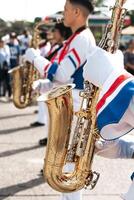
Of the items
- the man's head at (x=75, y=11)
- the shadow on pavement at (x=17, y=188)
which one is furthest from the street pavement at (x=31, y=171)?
the man's head at (x=75, y=11)

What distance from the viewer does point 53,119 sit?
9.30ft

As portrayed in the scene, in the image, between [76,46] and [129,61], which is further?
[129,61]

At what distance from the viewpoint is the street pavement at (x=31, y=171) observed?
449 cm

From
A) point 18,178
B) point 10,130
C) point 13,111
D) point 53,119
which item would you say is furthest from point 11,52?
point 53,119

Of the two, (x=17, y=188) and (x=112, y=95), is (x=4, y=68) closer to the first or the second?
(x=17, y=188)

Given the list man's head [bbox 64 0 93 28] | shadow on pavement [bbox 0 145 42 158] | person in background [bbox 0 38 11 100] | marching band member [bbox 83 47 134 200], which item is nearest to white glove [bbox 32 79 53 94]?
shadow on pavement [bbox 0 145 42 158]

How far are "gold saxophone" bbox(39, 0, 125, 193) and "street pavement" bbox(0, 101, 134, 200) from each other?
153 cm

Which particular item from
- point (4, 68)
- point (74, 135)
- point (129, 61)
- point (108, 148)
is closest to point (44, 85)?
point (74, 135)

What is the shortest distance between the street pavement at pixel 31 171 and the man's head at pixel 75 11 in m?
1.52

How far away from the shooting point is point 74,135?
2826mm

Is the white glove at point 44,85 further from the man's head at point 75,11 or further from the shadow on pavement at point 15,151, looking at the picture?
the man's head at point 75,11

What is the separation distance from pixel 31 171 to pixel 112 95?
2950mm

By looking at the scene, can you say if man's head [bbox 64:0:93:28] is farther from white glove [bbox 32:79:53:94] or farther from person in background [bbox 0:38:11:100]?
person in background [bbox 0:38:11:100]

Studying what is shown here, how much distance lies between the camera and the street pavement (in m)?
4.49
